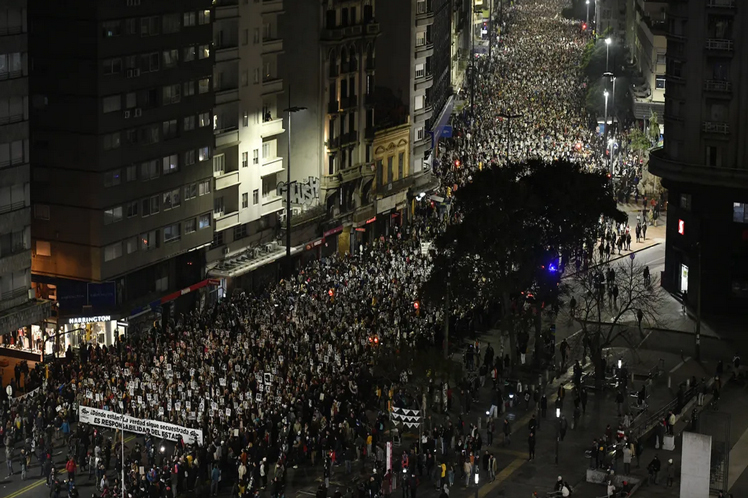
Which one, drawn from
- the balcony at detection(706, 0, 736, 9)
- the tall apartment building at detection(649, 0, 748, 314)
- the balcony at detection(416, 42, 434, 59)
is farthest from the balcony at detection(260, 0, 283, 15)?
the balcony at detection(706, 0, 736, 9)

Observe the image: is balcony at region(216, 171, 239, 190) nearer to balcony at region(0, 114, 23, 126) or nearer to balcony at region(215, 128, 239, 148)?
balcony at region(215, 128, 239, 148)

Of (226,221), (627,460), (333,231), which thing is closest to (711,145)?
(333,231)

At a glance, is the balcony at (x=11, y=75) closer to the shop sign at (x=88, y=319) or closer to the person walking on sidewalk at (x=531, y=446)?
the shop sign at (x=88, y=319)

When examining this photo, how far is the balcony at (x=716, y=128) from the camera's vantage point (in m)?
103

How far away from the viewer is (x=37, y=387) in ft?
266

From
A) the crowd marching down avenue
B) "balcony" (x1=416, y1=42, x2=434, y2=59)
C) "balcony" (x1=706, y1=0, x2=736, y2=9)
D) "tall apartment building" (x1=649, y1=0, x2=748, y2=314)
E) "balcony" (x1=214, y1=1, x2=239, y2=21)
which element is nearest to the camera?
the crowd marching down avenue

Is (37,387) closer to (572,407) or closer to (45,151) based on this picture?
(45,151)

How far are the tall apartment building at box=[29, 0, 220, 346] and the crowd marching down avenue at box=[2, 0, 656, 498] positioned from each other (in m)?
3.78

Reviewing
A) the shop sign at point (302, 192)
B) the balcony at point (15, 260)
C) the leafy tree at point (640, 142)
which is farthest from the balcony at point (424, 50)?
the balcony at point (15, 260)

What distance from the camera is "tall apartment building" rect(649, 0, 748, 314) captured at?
103 metres

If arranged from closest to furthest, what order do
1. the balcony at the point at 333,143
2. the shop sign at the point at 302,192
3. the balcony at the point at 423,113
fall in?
the shop sign at the point at 302,192
the balcony at the point at 333,143
the balcony at the point at 423,113

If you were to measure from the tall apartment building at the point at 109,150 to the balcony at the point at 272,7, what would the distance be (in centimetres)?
907

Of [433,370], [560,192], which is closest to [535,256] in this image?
[560,192]

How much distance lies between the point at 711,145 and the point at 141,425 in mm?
47372
